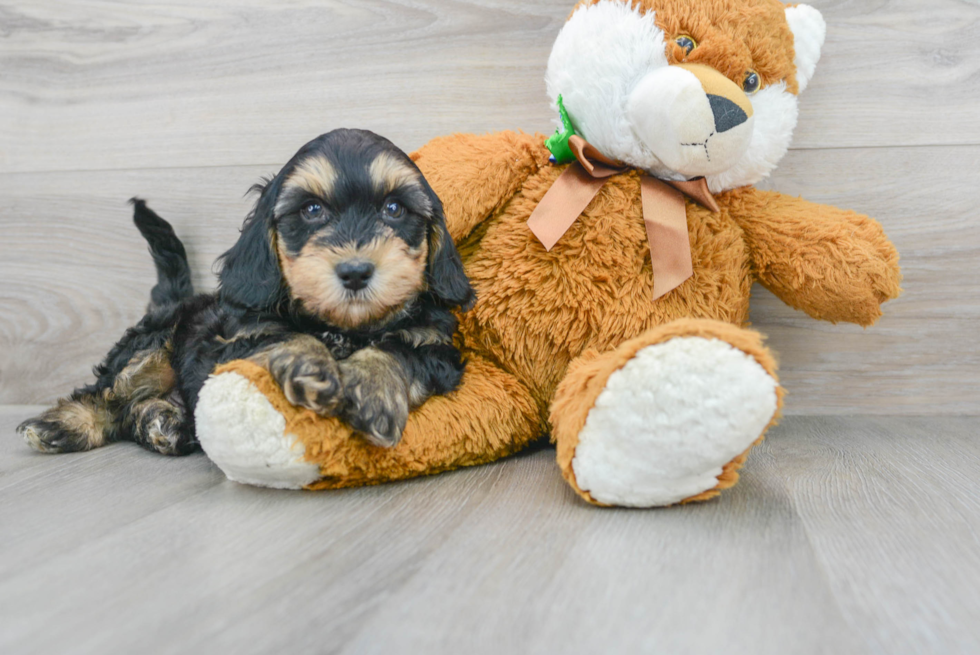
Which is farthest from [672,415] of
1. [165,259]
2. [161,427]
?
A: [165,259]

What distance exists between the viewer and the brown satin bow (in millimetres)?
1415

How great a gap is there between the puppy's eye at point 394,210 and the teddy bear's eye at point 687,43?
0.64 metres

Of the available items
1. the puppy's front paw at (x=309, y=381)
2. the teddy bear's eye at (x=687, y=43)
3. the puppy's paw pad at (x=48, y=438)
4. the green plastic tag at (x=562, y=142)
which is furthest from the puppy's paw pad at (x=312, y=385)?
the teddy bear's eye at (x=687, y=43)

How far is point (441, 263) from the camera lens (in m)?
1.38

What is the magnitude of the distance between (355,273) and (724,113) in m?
0.75

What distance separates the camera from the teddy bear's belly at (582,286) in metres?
1.43

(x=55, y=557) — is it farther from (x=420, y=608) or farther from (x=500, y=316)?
(x=500, y=316)

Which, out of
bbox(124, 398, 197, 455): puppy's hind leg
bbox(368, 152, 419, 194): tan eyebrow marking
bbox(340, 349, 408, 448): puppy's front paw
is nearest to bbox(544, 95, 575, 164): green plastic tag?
bbox(368, 152, 419, 194): tan eyebrow marking

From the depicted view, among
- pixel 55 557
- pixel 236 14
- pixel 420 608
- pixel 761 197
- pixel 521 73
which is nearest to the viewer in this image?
pixel 420 608

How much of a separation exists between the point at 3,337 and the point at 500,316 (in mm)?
1767

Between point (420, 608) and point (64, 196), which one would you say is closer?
point (420, 608)

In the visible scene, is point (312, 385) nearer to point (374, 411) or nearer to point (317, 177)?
point (374, 411)

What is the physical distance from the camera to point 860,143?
1.81 m

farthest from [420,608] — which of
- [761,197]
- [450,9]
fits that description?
[450,9]
